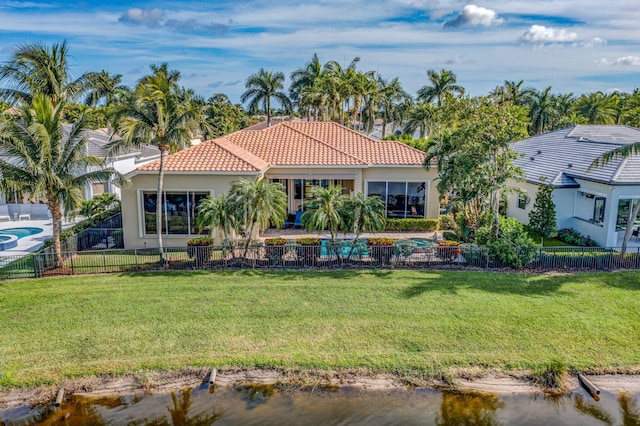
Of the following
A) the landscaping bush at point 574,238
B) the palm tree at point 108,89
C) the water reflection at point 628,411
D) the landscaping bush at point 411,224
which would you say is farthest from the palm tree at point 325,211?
the palm tree at point 108,89

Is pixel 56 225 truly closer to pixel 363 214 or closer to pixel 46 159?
pixel 46 159

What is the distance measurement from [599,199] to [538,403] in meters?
16.1

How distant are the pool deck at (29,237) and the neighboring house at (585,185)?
997 inches

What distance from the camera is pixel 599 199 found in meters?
24.0

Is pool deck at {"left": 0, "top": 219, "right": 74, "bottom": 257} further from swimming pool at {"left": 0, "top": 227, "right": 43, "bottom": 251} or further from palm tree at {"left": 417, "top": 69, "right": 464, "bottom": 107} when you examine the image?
palm tree at {"left": 417, "top": 69, "right": 464, "bottom": 107}

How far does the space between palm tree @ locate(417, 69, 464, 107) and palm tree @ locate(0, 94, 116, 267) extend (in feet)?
138

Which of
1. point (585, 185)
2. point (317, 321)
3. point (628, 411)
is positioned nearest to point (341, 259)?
point (317, 321)

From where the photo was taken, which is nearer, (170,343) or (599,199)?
(170,343)

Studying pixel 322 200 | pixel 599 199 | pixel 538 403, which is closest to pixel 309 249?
pixel 322 200

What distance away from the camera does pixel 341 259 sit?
20.2 meters

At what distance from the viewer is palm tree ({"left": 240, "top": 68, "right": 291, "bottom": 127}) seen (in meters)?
50.9

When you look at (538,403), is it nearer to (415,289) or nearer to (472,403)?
(472,403)

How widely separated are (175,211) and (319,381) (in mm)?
13965

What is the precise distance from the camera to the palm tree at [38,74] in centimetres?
2295
